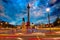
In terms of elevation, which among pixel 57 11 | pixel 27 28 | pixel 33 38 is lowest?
pixel 33 38

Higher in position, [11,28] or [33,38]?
[11,28]

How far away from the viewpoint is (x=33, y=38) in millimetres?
4141

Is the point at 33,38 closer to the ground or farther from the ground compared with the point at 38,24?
closer to the ground

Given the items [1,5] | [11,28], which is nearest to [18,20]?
[11,28]

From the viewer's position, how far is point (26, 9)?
172 inches

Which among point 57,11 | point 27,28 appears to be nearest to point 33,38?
point 27,28

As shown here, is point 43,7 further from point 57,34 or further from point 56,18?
point 57,34

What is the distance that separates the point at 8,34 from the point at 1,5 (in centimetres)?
79

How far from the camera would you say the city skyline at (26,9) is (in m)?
4.30

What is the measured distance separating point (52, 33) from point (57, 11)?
23.4 inches

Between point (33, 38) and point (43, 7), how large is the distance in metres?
0.87

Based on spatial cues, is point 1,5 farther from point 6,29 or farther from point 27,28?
point 27,28

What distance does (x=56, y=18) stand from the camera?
4.30 m

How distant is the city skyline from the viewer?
4.30 meters
